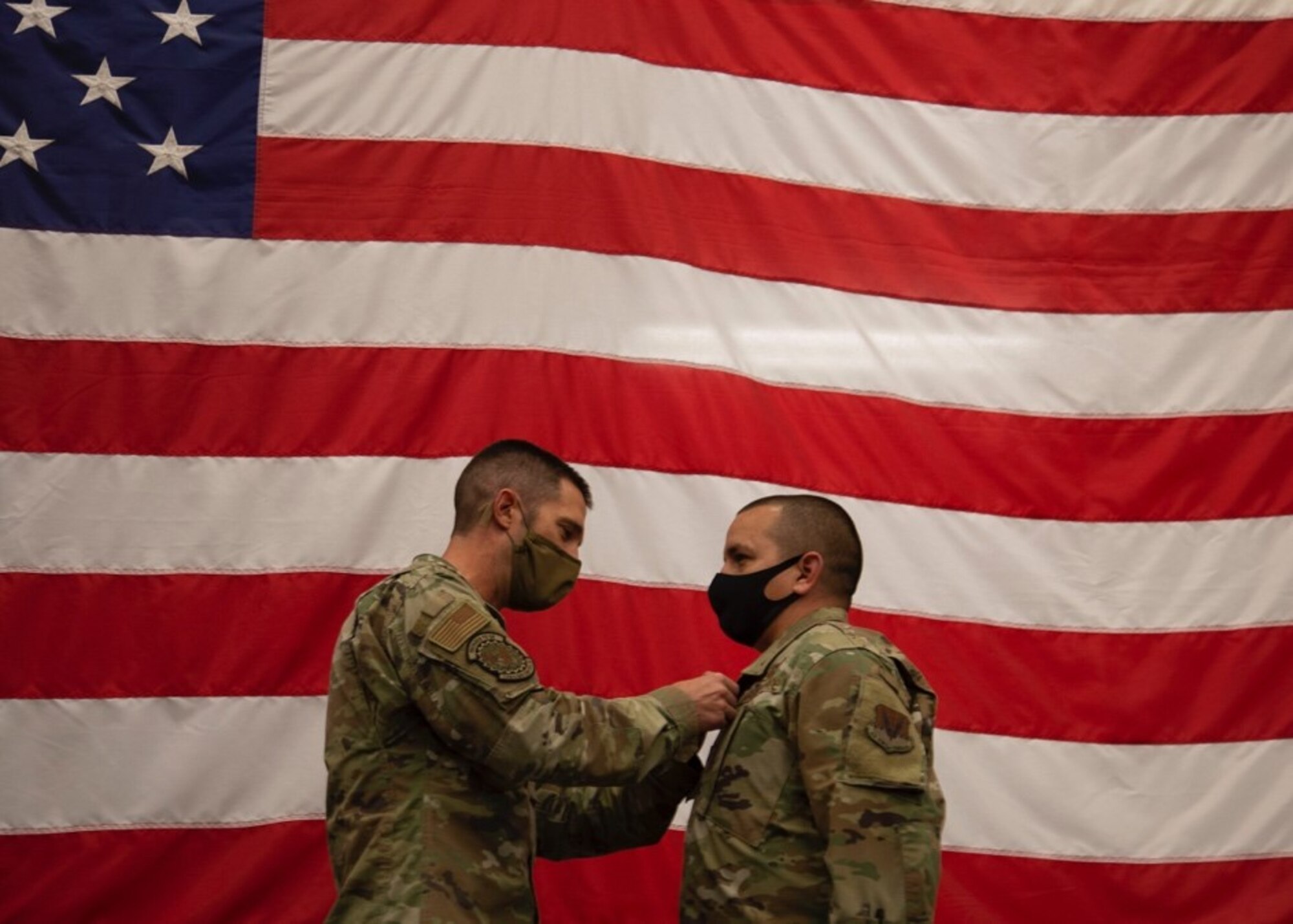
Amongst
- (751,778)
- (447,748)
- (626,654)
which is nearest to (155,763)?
(626,654)

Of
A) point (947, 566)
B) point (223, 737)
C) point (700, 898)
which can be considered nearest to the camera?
point (700, 898)

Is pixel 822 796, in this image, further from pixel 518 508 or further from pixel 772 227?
pixel 772 227

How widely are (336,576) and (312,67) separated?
1369 millimetres

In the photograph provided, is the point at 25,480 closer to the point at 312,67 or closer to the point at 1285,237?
the point at 312,67

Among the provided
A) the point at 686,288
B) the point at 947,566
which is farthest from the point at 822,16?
the point at 947,566

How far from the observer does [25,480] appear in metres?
3.69

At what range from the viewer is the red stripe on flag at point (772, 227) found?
3863mm

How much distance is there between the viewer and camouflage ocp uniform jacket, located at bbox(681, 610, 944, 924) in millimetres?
2262

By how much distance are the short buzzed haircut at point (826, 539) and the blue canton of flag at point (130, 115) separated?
188 cm

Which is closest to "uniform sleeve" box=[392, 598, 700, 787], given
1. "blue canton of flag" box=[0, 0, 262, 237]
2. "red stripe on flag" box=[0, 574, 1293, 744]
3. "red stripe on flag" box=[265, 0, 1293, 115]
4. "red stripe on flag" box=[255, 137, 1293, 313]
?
"red stripe on flag" box=[0, 574, 1293, 744]

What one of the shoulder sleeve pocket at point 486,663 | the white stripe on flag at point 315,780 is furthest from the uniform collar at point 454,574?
the white stripe on flag at point 315,780

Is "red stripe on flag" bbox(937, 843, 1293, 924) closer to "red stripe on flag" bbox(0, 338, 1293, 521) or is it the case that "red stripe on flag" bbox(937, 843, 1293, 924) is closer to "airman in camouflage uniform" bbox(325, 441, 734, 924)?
"red stripe on flag" bbox(0, 338, 1293, 521)

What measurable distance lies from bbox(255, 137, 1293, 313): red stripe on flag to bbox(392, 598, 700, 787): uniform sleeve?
1701 mm

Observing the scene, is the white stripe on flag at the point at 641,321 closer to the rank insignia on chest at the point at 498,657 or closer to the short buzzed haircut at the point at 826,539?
the short buzzed haircut at the point at 826,539
